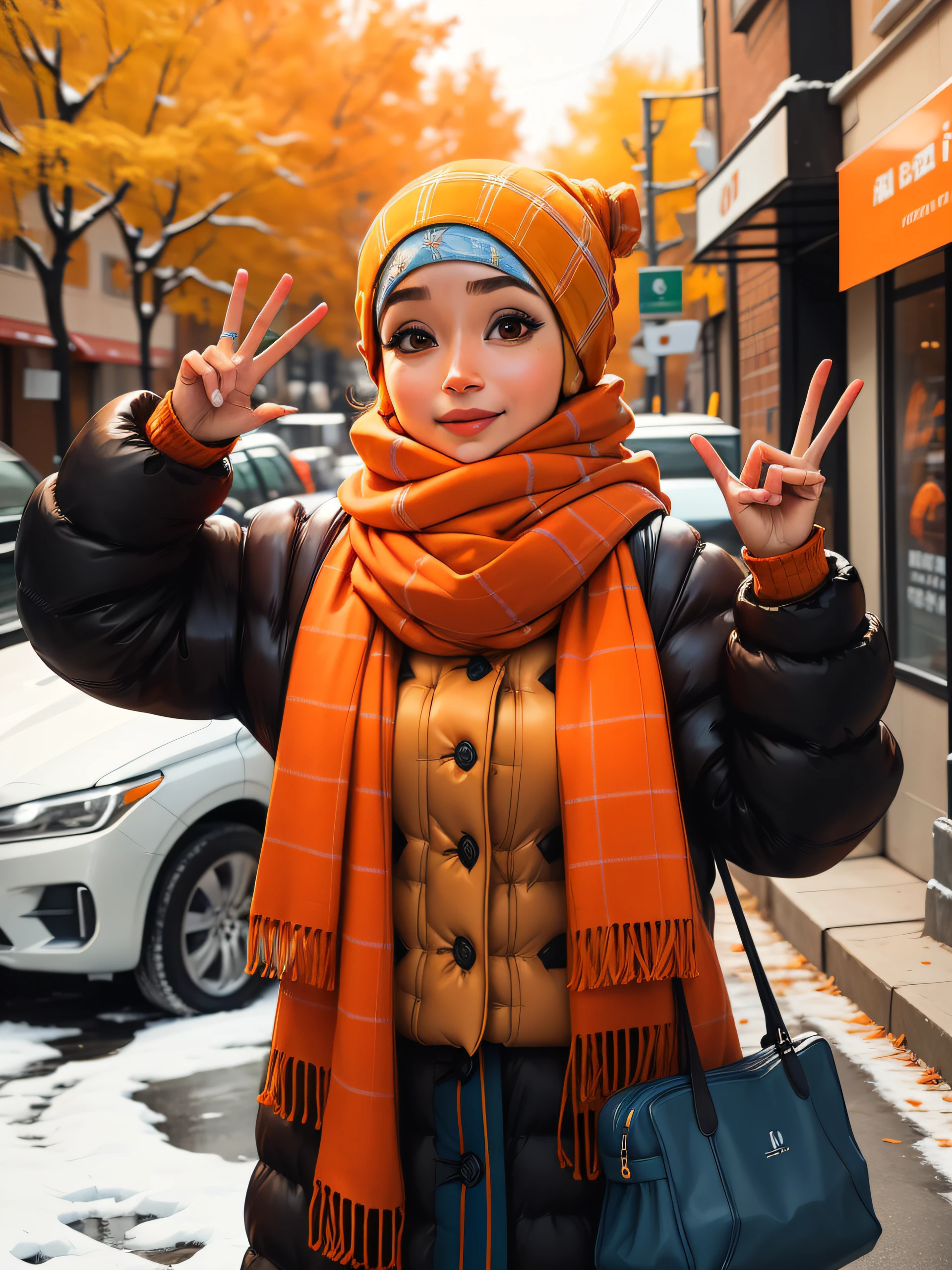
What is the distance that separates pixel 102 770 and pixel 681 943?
2.67 metres

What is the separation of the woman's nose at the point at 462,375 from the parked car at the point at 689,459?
4.09 feet

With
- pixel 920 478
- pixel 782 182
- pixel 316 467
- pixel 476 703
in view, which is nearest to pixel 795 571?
pixel 476 703

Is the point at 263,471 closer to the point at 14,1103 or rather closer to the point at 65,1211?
the point at 14,1103

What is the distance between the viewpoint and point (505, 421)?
166 cm

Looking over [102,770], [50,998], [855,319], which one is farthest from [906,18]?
[50,998]

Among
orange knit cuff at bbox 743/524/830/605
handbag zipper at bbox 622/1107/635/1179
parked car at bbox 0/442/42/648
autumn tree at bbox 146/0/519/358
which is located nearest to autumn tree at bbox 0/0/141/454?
parked car at bbox 0/442/42/648

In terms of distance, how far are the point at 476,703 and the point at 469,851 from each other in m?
0.21

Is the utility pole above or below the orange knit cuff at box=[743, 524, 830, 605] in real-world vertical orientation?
above

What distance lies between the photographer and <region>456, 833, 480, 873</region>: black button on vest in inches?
60.3

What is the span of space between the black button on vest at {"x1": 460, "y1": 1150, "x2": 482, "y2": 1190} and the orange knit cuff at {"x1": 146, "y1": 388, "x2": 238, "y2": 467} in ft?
3.38

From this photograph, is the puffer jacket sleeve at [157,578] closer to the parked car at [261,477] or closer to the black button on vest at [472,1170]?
the black button on vest at [472,1170]

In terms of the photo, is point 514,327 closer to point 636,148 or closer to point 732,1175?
point 732,1175

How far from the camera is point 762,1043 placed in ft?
5.23

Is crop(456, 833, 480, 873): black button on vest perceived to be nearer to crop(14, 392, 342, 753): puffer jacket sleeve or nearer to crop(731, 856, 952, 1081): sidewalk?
crop(14, 392, 342, 753): puffer jacket sleeve
